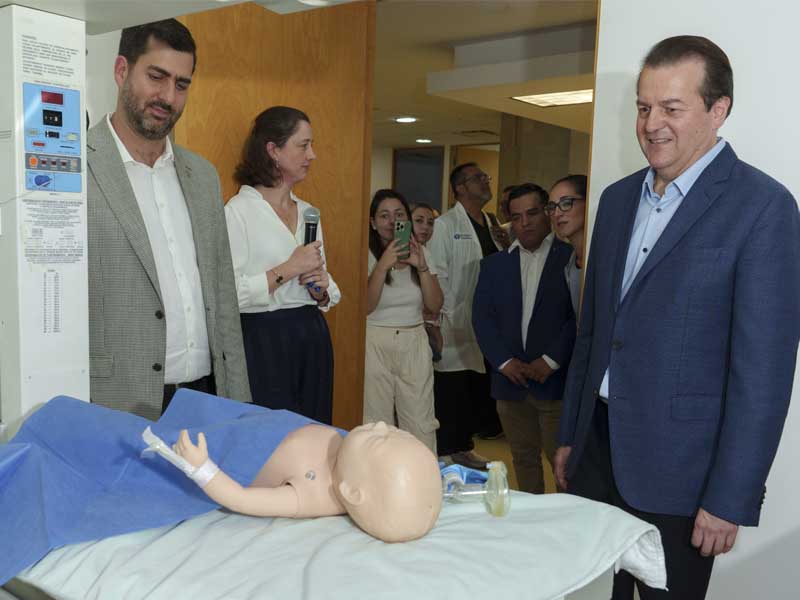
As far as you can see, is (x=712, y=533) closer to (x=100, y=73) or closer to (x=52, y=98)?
(x=52, y=98)

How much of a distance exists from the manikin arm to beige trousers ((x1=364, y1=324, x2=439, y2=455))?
2.37m

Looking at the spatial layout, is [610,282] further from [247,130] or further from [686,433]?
[247,130]

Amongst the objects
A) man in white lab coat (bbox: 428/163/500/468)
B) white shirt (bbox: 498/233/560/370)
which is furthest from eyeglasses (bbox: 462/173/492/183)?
white shirt (bbox: 498/233/560/370)

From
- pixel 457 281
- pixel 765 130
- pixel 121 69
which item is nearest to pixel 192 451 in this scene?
pixel 121 69

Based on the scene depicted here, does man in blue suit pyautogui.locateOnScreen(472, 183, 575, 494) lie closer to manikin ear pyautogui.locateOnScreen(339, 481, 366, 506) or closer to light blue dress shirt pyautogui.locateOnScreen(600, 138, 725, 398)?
light blue dress shirt pyautogui.locateOnScreen(600, 138, 725, 398)

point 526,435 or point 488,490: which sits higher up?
point 488,490

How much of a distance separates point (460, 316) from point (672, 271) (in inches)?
120

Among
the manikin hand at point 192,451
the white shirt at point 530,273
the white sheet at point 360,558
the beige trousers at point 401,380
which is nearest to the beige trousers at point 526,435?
the white shirt at point 530,273

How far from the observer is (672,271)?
65.4 inches

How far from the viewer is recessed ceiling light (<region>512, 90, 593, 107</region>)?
5664mm

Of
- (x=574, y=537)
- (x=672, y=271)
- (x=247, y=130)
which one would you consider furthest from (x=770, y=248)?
(x=247, y=130)

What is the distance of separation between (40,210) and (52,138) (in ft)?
0.56

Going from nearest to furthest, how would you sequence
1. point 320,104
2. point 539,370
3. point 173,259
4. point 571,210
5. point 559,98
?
point 173,259
point 571,210
point 539,370
point 320,104
point 559,98

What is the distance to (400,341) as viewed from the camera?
3.76 m
